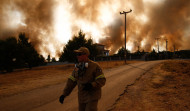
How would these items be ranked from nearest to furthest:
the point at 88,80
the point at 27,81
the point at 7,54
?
the point at 88,80, the point at 27,81, the point at 7,54

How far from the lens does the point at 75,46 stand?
3034 centimetres

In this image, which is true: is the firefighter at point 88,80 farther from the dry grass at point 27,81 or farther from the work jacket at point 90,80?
the dry grass at point 27,81

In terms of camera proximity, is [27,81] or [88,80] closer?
[88,80]

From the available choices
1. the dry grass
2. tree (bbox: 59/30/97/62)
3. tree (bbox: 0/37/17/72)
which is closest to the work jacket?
the dry grass

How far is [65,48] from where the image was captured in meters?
31.2

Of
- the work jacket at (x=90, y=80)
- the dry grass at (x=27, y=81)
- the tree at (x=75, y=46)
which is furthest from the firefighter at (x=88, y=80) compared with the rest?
the tree at (x=75, y=46)

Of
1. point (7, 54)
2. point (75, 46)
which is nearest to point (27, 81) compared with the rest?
point (75, 46)

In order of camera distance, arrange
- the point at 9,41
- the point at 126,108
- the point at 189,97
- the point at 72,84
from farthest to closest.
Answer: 1. the point at 9,41
2. the point at 189,97
3. the point at 126,108
4. the point at 72,84

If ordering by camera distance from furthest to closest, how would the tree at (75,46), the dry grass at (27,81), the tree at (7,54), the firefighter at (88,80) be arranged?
1. the tree at (75,46)
2. the tree at (7,54)
3. the dry grass at (27,81)
4. the firefighter at (88,80)

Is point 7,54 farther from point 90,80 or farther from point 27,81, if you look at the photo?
point 90,80

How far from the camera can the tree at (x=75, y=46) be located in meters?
30.2

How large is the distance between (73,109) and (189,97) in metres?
5.36

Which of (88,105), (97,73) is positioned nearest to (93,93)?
(88,105)

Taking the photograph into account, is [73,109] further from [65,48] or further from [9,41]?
[9,41]
